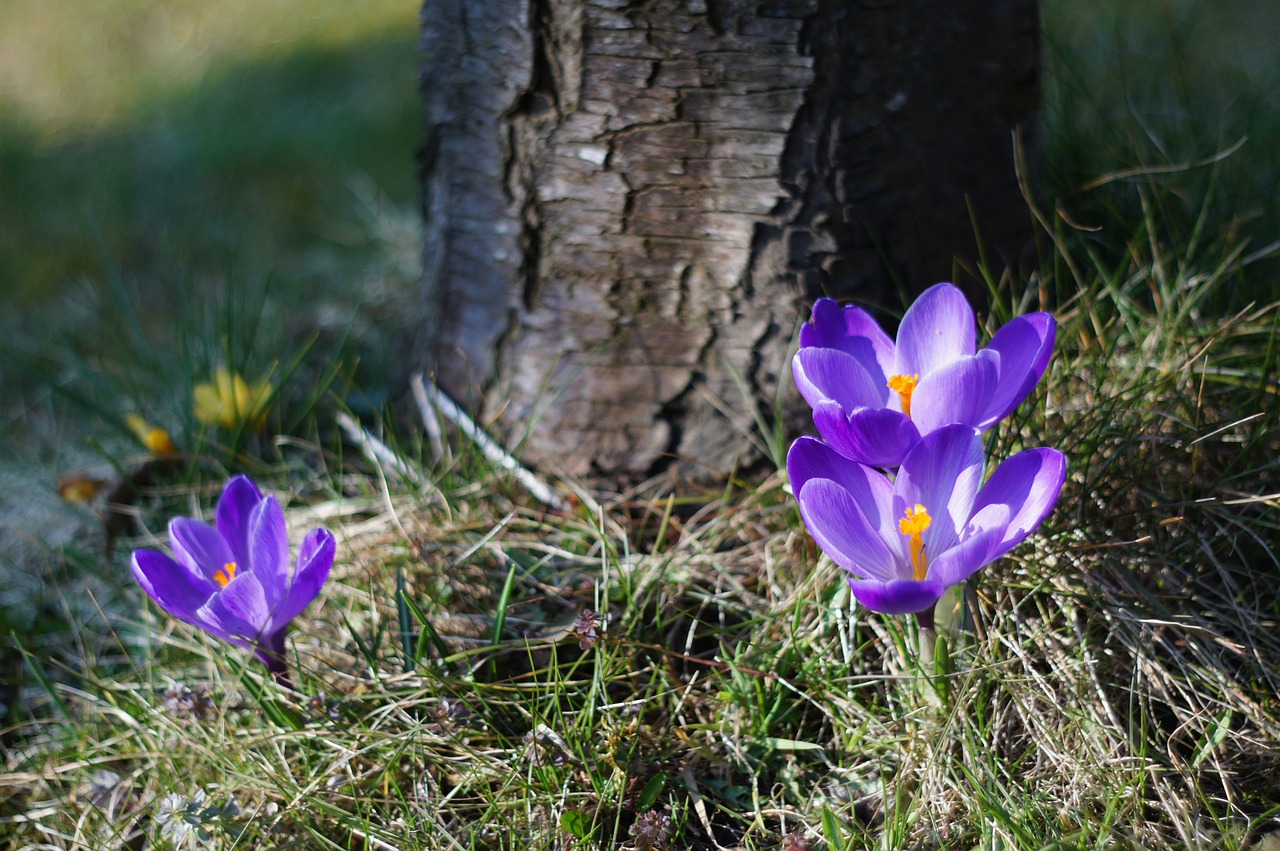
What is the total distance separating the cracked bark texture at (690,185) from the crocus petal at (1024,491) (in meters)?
0.57

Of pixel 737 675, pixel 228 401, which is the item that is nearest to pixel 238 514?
pixel 228 401

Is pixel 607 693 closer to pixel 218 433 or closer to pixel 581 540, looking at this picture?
pixel 581 540

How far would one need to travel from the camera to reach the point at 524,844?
130 cm

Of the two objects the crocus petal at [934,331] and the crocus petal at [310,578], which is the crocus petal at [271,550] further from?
the crocus petal at [934,331]

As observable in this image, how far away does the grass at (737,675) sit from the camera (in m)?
1.31

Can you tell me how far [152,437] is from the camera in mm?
2012

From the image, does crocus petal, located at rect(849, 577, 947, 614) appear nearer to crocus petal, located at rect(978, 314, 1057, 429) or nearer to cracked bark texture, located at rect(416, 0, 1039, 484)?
crocus petal, located at rect(978, 314, 1057, 429)

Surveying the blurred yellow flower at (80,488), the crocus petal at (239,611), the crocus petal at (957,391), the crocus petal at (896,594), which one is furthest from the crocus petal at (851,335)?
the blurred yellow flower at (80,488)

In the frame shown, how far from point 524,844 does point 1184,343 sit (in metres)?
1.29

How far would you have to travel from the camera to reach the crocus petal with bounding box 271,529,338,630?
1299 mm

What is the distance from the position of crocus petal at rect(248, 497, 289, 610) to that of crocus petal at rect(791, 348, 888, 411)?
0.71 meters

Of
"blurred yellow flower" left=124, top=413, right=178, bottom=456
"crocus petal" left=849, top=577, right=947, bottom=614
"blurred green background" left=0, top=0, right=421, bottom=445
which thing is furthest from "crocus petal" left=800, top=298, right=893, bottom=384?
"blurred yellow flower" left=124, top=413, right=178, bottom=456

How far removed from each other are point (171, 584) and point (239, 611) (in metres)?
0.11

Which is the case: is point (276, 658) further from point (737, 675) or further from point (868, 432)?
point (868, 432)
